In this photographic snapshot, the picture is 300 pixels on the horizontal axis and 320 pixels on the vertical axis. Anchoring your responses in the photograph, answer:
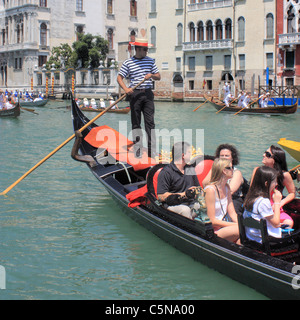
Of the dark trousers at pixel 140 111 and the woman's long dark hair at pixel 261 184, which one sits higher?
the dark trousers at pixel 140 111

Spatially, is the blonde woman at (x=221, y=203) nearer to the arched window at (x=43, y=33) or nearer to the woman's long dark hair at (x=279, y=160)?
the woman's long dark hair at (x=279, y=160)

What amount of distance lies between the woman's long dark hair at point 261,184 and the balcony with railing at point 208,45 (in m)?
16.2

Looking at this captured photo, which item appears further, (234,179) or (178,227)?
(234,179)

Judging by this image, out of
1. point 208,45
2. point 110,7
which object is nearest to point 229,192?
point 208,45

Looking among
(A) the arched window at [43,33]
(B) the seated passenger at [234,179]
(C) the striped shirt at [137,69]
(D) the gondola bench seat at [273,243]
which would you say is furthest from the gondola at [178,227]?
(A) the arched window at [43,33]

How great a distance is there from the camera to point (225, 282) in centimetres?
245

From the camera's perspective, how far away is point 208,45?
18594mm

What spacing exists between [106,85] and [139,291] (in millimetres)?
18296

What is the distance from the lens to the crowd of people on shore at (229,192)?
2229 millimetres

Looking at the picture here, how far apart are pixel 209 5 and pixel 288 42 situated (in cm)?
354

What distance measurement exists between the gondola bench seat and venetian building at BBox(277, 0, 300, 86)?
14576 millimetres

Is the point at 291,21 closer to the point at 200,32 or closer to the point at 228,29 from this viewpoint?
the point at 228,29

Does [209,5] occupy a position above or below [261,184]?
above
